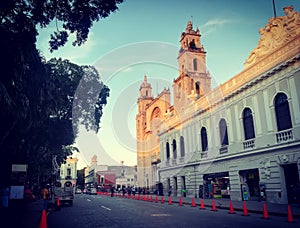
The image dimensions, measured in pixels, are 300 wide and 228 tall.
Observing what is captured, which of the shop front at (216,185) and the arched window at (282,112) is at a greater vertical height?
the arched window at (282,112)

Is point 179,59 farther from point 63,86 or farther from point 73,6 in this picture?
point 73,6

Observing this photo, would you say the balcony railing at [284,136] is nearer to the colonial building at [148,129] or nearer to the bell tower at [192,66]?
the bell tower at [192,66]

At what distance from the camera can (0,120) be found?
15.8 meters

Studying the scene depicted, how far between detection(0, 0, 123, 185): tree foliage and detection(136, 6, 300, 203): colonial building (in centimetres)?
1107

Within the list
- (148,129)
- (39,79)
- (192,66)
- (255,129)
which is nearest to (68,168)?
(148,129)

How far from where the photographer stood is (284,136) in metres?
19.1

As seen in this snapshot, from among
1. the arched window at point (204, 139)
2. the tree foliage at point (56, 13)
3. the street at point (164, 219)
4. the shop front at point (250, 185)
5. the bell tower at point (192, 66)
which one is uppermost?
the bell tower at point (192, 66)

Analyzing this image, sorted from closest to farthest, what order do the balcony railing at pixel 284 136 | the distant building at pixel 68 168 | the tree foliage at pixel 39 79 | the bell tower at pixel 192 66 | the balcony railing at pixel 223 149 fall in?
the tree foliage at pixel 39 79 → the balcony railing at pixel 284 136 → the balcony railing at pixel 223 149 → the bell tower at pixel 192 66 → the distant building at pixel 68 168

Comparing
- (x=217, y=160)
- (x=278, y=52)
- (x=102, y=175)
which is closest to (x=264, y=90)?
(x=278, y=52)

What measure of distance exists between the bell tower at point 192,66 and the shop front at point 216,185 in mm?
16121

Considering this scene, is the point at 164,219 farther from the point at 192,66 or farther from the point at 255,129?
the point at 192,66

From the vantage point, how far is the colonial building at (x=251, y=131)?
1895 cm

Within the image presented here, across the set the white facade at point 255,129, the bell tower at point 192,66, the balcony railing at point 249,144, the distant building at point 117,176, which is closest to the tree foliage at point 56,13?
the white facade at point 255,129

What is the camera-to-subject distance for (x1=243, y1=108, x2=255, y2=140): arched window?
22913mm
